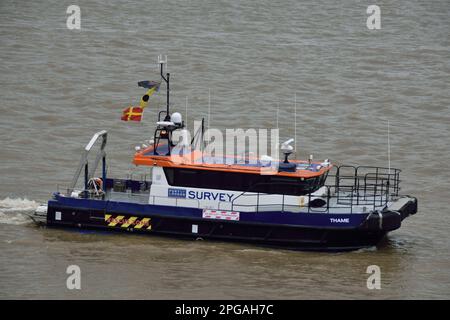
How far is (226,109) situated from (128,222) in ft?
36.1

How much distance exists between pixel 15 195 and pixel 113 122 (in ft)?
21.7

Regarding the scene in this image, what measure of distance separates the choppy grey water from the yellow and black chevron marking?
0.31m

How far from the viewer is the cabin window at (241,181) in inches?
922

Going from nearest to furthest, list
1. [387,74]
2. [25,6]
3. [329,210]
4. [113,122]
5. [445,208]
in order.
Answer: [329,210] → [445,208] → [113,122] → [387,74] → [25,6]

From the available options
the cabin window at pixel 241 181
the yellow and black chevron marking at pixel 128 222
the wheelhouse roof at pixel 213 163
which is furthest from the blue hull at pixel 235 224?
the wheelhouse roof at pixel 213 163

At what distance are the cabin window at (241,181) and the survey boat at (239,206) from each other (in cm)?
2

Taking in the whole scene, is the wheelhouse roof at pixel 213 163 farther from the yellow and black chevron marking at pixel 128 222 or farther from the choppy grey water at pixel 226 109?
the choppy grey water at pixel 226 109

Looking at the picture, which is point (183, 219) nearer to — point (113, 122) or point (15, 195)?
point (15, 195)

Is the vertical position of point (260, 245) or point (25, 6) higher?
point (25, 6)

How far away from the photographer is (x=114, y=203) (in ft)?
78.8

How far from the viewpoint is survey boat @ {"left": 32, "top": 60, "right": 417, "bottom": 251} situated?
2320cm

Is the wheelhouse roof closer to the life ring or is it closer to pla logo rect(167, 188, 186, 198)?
pla logo rect(167, 188, 186, 198)

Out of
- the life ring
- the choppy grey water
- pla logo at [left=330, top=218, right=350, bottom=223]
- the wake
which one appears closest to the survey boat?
pla logo at [left=330, top=218, right=350, bottom=223]
